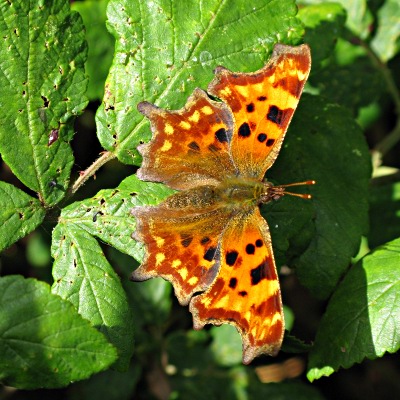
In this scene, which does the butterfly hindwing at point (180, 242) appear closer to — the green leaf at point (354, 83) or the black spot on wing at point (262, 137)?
the black spot on wing at point (262, 137)

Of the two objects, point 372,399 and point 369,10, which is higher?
point 369,10

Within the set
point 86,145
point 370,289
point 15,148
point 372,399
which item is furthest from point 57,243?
point 372,399

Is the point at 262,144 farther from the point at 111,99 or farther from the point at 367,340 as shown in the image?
the point at 367,340

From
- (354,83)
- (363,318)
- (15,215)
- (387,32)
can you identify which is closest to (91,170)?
(15,215)

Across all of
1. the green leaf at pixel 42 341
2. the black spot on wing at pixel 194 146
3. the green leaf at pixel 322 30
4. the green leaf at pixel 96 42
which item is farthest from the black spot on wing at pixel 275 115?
the green leaf at pixel 96 42

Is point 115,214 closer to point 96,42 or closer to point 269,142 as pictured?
point 269,142

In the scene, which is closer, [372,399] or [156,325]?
[156,325]

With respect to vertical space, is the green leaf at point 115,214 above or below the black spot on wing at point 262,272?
above
